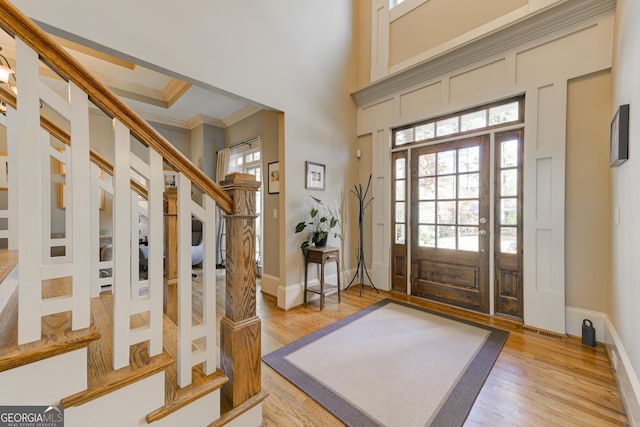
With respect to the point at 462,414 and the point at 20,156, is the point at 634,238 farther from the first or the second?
the point at 20,156

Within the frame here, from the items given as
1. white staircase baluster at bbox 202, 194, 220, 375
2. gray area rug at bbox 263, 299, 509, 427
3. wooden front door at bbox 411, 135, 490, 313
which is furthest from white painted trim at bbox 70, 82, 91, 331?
wooden front door at bbox 411, 135, 490, 313

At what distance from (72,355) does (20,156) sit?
61 centimetres

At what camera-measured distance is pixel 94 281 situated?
1489mm

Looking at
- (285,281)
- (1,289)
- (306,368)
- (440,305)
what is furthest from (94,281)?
(440,305)

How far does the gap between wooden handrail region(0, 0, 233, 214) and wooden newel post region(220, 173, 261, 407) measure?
4.2 inches

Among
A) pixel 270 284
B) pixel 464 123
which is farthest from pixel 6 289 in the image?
pixel 464 123

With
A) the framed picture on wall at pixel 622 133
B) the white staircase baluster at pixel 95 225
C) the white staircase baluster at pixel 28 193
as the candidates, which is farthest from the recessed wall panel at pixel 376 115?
the white staircase baluster at pixel 28 193

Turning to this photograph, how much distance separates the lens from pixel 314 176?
3.35 m

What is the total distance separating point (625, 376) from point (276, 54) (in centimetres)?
370

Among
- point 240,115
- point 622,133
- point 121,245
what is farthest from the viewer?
point 240,115

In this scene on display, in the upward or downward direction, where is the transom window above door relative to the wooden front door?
upward

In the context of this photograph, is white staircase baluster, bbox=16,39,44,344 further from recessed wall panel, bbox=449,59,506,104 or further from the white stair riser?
recessed wall panel, bbox=449,59,506,104

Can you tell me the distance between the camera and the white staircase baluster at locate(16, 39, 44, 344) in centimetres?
76

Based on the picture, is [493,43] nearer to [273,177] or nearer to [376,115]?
[376,115]
